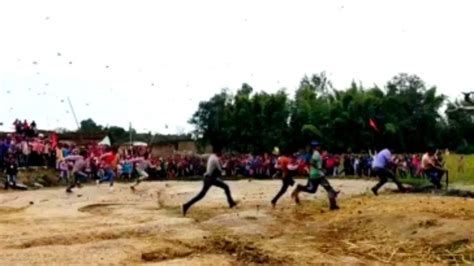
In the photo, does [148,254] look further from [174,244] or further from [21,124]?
[21,124]

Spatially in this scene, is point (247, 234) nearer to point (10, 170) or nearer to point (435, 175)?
point (435, 175)

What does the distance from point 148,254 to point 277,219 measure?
5.39 m

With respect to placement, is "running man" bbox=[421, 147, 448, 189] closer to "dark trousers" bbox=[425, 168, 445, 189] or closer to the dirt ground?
"dark trousers" bbox=[425, 168, 445, 189]

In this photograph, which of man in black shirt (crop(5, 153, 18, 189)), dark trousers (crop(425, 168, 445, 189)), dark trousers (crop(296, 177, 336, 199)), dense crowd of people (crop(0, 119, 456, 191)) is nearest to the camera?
dark trousers (crop(296, 177, 336, 199))

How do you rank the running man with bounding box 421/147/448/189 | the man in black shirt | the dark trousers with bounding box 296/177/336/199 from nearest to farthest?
1. the dark trousers with bounding box 296/177/336/199
2. the running man with bounding box 421/147/448/189
3. the man in black shirt

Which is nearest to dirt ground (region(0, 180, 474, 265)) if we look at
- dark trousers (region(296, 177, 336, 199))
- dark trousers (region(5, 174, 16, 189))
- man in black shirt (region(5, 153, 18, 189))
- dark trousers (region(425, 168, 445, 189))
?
dark trousers (region(296, 177, 336, 199))

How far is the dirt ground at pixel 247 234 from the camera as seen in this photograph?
39.1 feet

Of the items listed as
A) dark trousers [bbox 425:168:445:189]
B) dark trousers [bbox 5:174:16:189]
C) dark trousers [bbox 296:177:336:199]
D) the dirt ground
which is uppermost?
dark trousers [bbox 425:168:445:189]

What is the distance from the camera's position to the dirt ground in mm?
11930

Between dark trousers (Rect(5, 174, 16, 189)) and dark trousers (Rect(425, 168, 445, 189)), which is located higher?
dark trousers (Rect(425, 168, 445, 189))

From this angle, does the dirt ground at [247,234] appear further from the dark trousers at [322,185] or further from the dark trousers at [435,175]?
the dark trousers at [435,175]

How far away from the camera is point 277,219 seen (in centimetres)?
1714

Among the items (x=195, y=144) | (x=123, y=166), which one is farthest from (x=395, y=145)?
(x=123, y=166)

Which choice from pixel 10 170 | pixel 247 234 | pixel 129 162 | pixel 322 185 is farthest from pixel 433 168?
pixel 129 162
